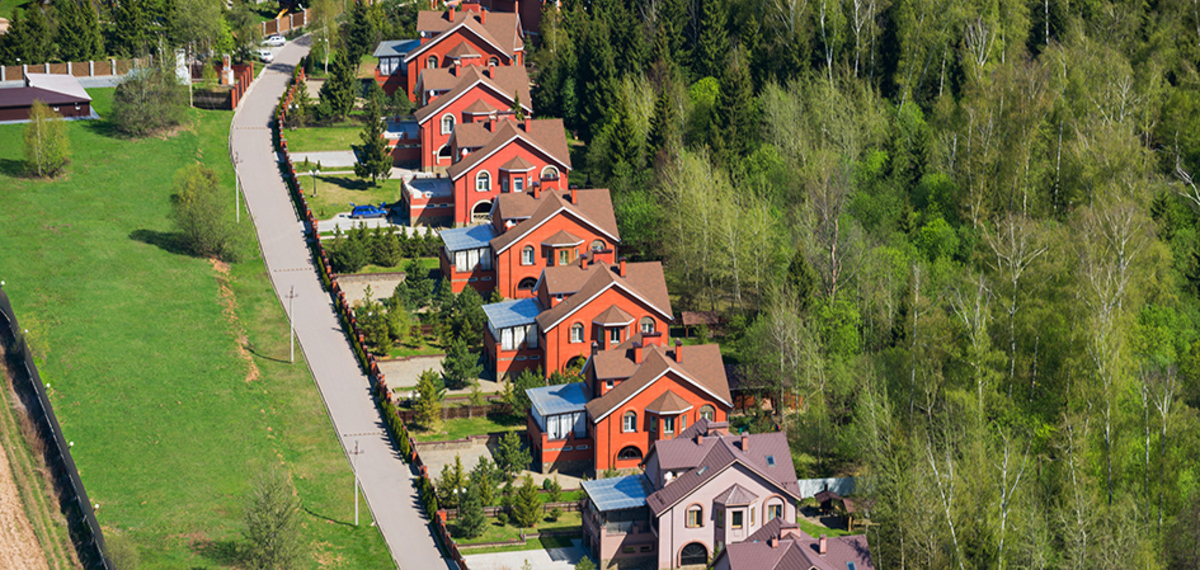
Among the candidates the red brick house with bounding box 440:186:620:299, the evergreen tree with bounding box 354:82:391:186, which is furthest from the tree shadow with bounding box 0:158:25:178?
the red brick house with bounding box 440:186:620:299

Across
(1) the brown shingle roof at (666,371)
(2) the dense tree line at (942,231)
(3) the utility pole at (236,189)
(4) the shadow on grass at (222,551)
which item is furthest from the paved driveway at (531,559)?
(3) the utility pole at (236,189)

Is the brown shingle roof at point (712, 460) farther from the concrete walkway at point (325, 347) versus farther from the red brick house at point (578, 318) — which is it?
the red brick house at point (578, 318)

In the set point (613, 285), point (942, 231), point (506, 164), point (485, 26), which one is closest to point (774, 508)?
point (613, 285)

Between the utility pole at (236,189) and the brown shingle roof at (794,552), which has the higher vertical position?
the utility pole at (236,189)

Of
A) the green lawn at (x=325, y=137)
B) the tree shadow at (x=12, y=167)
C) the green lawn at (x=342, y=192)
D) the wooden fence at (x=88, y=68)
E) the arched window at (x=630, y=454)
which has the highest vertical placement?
the wooden fence at (x=88, y=68)

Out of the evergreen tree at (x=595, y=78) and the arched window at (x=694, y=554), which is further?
the evergreen tree at (x=595, y=78)

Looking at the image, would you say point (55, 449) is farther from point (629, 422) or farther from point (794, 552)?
point (794, 552)

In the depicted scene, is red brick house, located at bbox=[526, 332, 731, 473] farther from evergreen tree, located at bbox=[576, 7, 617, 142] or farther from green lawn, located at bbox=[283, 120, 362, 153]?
Answer: green lawn, located at bbox=[283, 120, 362, 153]
